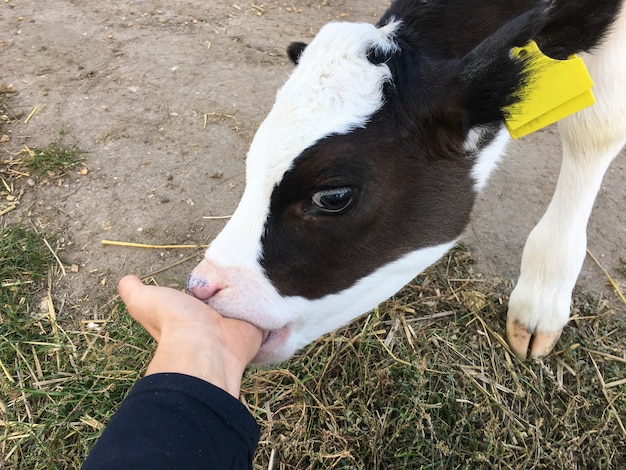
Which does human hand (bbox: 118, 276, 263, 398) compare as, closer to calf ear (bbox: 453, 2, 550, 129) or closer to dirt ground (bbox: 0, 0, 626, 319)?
calf ear (bbox: 453, 2, 550, 129)

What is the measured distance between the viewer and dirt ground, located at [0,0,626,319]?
2.83 meters

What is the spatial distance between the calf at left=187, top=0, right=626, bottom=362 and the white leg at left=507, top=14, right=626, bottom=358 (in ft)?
1.98

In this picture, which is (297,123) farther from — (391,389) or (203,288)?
(391,389)

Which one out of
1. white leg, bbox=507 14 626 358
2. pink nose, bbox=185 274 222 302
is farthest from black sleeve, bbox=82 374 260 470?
white leg, bbox=507 14 626 358

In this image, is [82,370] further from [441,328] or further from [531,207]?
[531,207]

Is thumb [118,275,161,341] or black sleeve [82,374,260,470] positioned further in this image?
thumb [118,275,161,341]

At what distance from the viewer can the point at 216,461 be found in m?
1.12

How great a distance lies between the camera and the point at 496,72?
→ 55.6 inches

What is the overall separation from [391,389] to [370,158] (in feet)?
3.72

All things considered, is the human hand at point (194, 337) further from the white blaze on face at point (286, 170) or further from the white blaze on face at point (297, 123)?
the white blaze on face at point (297, 123)

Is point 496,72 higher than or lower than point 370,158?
higher

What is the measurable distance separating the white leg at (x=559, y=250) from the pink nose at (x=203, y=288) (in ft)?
4.89

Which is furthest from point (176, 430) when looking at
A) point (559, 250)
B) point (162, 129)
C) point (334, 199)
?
point (162, 129)

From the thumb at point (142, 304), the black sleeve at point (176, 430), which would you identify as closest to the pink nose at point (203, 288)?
the thumb at point (142, 304)
